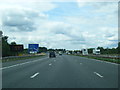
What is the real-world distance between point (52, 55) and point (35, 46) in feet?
25.6

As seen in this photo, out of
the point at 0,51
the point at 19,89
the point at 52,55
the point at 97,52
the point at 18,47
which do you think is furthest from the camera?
the point at 97,52

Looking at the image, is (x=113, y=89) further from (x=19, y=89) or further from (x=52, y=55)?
(x=52, y=55)

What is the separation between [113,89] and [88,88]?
3.67 ft

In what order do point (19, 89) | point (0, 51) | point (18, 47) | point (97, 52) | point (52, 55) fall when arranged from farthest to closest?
1. point (97, 52)
2. point (0, 51)
3. point (52, 55)
4. point (18, 47)
5. point (19, 89)

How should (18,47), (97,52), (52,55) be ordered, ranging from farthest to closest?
(97,52) < (52,55) < (18,47)

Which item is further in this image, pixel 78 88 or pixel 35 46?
pixel 35 46

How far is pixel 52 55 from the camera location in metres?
71.1

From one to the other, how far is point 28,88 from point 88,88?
273cm

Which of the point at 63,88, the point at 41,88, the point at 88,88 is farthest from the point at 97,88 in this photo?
the point at 41,88

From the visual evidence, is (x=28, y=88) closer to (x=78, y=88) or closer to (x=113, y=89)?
(x=78, y=88)

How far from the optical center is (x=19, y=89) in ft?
32.4

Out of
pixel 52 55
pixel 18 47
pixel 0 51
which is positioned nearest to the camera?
pixel 18 47

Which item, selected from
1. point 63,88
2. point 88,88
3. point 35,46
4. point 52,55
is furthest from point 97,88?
point 35,46

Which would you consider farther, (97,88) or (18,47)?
(18,47)
